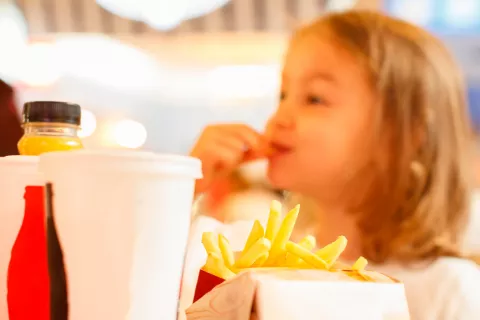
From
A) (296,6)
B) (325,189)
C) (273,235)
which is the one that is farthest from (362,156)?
(296,6)

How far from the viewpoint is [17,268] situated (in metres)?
0.37

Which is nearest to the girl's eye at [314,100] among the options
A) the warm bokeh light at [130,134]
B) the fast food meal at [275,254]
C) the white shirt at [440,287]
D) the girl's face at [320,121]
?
the girl's face at [320,121]

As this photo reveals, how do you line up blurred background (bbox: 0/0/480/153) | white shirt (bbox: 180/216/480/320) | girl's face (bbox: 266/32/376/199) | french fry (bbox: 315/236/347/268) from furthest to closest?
blurred background (bbox: 0/0/480/153)
girl's face (bbox: 266/32/376/199)
white shirt (bbox: 180/216/480/320)
french fry (bbox: 315/236/347/268)

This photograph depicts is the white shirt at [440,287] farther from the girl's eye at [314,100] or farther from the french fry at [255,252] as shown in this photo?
the french fry at [255,252]

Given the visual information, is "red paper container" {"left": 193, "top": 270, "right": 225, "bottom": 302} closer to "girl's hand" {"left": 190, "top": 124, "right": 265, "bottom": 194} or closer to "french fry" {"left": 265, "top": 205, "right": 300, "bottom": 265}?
"french fry" {"left": 265, "top": 205, "right": 300, "bottom": 265}

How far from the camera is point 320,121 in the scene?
38.7 inches

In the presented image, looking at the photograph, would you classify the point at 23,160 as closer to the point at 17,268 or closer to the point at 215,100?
the point at 17,268

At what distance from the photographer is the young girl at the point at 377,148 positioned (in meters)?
0.99

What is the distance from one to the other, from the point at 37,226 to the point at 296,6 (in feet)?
5.70

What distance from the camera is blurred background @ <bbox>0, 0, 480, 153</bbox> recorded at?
1.99 meters

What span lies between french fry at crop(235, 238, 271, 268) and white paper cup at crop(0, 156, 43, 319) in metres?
0.15

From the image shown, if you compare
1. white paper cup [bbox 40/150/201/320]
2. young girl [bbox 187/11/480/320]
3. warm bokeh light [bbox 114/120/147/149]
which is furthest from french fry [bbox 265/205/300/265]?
warm bokeh light [bbox 114/120/147/149]

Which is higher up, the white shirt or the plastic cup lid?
the plastic cup lid

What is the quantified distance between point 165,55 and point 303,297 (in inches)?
80.3
